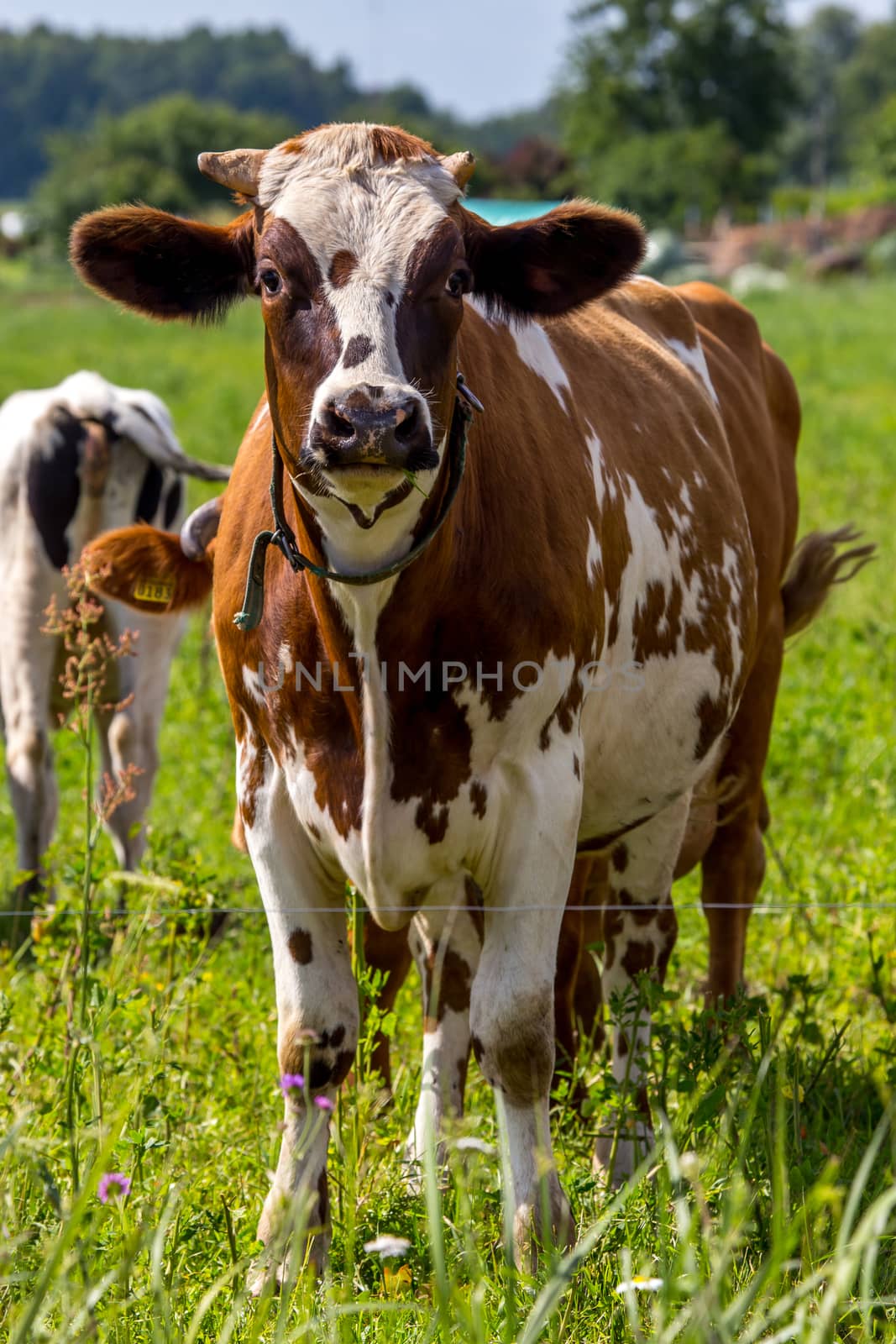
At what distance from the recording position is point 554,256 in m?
3.35

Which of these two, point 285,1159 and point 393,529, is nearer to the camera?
point 393,529

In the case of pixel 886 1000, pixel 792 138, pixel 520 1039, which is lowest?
pixel 886 1000

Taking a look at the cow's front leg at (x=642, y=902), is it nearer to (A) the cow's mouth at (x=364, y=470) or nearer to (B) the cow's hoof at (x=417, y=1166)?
(B) the cow's hoof at (x=417, y=1166)

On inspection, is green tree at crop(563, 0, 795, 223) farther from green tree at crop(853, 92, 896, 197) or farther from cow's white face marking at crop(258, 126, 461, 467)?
cow's white face marking at crop(258, 126, 461, 467)

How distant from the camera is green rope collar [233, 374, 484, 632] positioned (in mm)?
3047

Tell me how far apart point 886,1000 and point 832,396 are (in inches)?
670

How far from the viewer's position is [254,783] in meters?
3.42

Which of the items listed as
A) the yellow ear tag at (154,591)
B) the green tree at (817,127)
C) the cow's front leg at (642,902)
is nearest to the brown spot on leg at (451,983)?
the cow's front leg at (642,902)

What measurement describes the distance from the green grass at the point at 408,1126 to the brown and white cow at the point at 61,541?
27 centimetres

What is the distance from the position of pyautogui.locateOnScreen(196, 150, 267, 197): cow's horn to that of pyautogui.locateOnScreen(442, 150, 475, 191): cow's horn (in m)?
0.37

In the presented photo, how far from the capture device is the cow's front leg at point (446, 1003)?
383 cm

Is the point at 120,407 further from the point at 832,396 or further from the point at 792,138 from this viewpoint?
the point at 792,138

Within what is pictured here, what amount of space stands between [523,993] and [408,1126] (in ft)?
2.92

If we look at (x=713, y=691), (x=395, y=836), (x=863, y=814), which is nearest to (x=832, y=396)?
(x=863, y=814)
